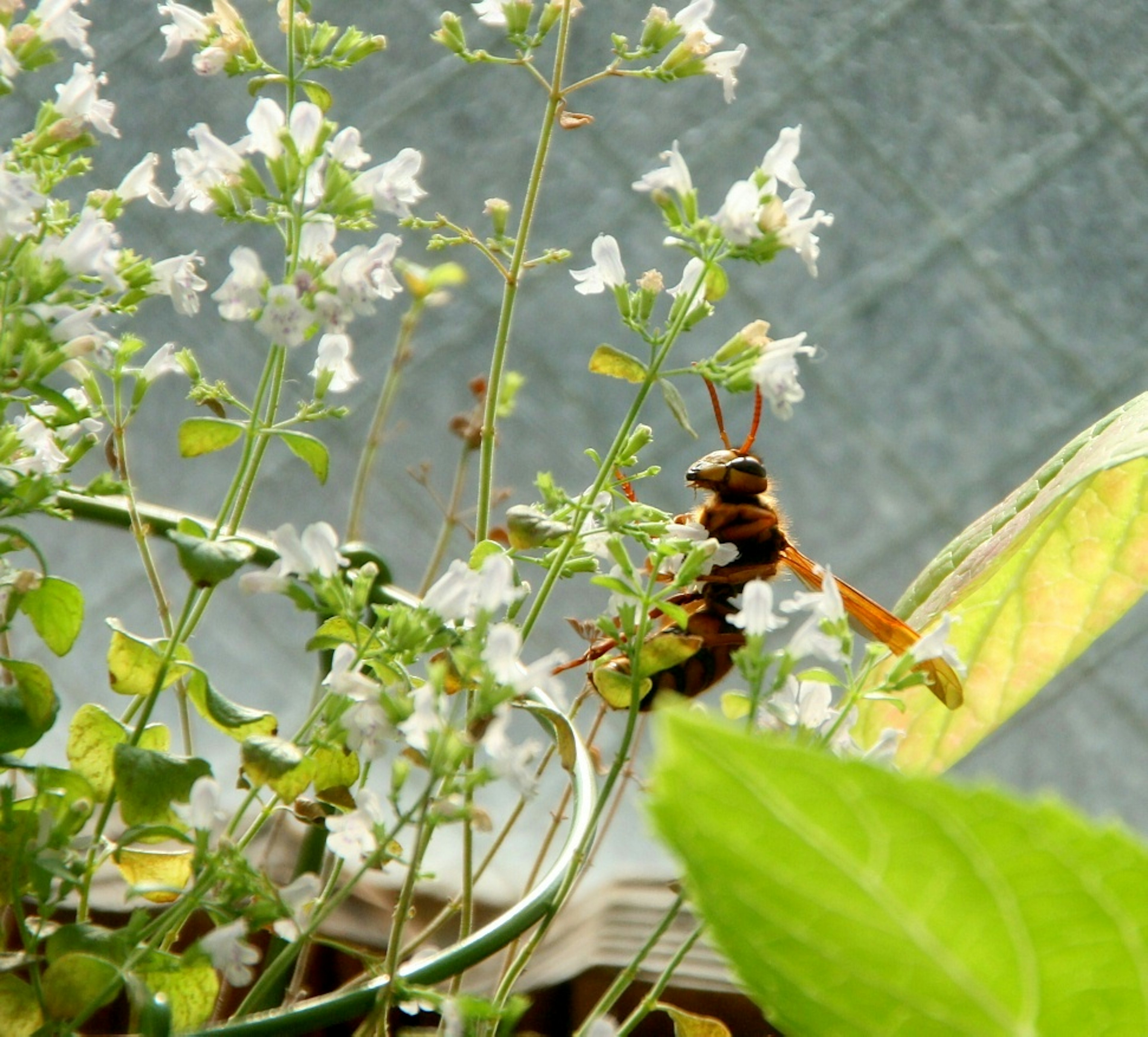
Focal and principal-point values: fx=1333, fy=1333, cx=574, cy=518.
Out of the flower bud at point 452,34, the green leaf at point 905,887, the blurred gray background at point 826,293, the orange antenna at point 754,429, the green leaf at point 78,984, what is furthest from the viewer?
the blurred gray background at point 826,293

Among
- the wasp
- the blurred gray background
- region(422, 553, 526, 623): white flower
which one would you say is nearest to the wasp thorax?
the wasp

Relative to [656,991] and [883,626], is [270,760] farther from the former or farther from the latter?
[883,626]

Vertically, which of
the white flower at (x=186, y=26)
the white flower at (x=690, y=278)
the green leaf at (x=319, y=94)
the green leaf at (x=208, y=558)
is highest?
the white flower at (x=186, y=26)

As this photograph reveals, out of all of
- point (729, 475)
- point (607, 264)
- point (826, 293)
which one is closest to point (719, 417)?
point (729, 475)

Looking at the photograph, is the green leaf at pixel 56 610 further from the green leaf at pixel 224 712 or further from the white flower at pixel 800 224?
the white flower at pixel 800 224

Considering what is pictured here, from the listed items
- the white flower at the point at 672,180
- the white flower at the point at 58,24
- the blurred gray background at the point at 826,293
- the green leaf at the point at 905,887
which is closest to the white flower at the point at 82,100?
the white flower at the point at 58,24

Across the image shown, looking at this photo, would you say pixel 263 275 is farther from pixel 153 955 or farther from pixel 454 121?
pixel 454 121
